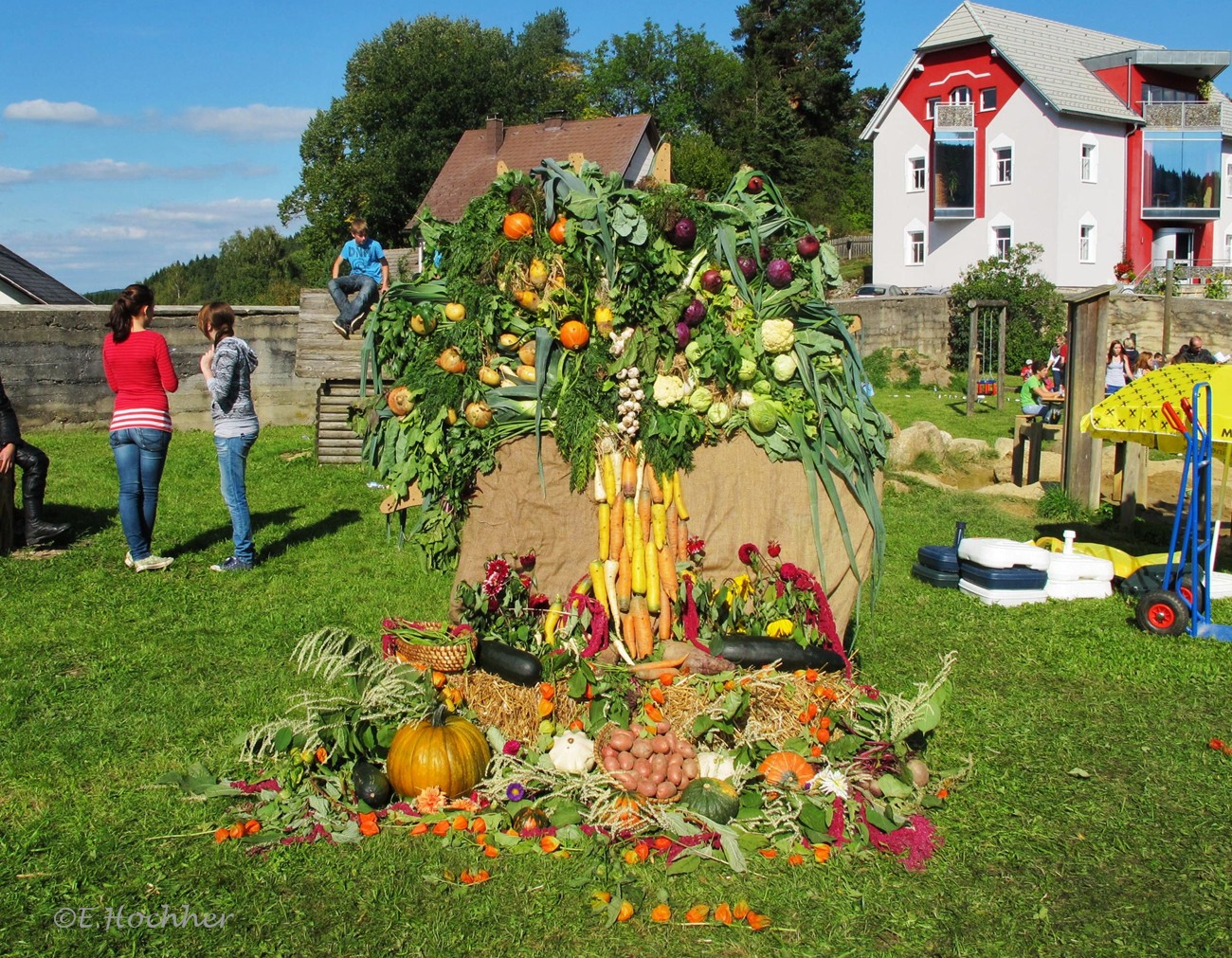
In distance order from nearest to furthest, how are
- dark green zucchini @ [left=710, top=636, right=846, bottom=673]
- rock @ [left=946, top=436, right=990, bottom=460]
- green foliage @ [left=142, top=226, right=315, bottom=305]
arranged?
dark green zucchini @ [left=710, top=636, right=846, bottom=673], rock @ [left=946, top=436, right=990, bottom=460], green foliage @ [left=142, top=226, right=315, bottom=305]

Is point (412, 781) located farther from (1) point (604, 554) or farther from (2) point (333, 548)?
(2) point (333, 548)

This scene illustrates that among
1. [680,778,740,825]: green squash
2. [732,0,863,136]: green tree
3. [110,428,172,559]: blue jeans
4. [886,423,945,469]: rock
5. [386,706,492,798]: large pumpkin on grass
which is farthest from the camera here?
[732,0,863,136]: green tree

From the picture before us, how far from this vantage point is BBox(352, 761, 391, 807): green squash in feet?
14.7

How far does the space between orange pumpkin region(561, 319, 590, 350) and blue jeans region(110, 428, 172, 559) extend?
4198 millimetres

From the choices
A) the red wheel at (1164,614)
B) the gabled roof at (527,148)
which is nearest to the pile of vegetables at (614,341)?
the red wheel at (1164,614)

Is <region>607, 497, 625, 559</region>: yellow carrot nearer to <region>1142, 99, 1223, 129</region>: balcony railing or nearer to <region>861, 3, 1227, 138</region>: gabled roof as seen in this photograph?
<region>861, 3, 1227, 138</region>: gabled roof

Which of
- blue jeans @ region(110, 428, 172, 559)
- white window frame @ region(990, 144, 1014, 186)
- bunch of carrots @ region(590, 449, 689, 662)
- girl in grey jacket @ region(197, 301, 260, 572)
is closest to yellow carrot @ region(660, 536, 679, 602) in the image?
bunch of carrots @ region(590, 449, 689, 662)

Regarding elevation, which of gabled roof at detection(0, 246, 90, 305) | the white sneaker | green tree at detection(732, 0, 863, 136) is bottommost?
the white sneaker

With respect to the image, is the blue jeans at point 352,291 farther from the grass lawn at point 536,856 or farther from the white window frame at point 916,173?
the white window frame at point 916,173

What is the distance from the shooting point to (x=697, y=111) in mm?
70312

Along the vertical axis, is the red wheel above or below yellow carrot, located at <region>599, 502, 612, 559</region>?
below

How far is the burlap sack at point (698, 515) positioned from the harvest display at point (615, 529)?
0.03m

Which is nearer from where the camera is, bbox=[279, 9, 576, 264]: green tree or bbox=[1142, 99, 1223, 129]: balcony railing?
bbox=[1142, 99, 1223, 129]: balcony railing

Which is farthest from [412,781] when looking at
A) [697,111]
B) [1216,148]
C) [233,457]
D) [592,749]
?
[697,111]
